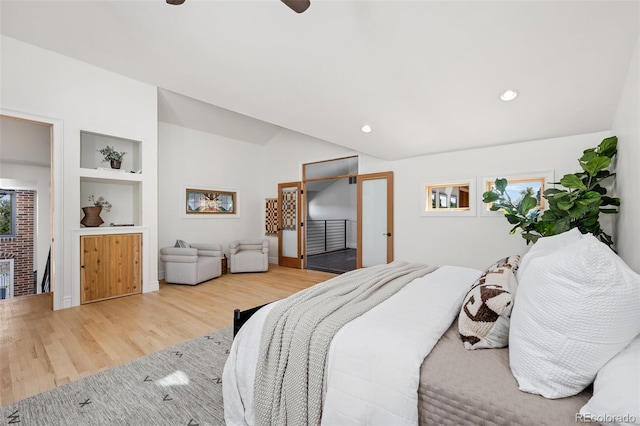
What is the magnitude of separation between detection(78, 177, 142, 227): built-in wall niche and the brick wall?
302 centimetres

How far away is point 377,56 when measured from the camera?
2545 millimetres

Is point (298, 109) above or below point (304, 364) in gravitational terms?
above

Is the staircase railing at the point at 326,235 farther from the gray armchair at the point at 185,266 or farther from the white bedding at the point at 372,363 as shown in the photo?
the white bedding at the point at 372,363

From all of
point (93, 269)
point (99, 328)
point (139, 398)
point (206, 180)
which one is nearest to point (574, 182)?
point (139, 398)

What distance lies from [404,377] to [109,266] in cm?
436

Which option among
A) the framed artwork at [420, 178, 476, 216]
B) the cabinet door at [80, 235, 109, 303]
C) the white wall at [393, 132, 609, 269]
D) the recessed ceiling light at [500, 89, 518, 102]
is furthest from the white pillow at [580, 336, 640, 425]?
the cabinet door at [80, 235, 109, 303]

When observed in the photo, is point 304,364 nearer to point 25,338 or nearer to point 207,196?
point 25,338

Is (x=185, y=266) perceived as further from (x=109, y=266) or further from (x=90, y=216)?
(x=90, y=216)

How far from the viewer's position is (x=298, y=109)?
3.48m

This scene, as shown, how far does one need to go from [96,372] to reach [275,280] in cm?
316

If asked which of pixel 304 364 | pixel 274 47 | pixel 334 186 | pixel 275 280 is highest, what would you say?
pixel 274 47

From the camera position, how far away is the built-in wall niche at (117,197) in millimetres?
4279

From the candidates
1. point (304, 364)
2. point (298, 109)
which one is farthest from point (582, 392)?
point (298, 109)

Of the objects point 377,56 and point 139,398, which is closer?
point 139,398
